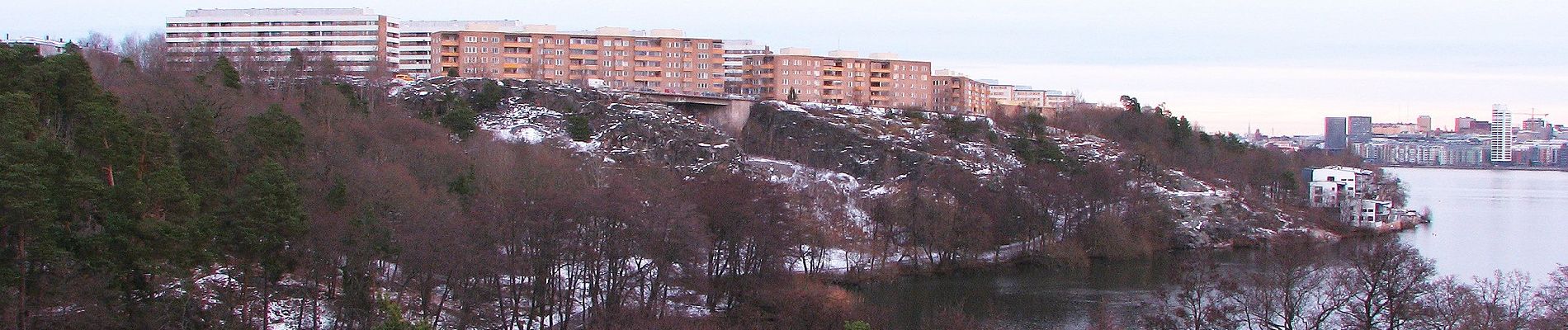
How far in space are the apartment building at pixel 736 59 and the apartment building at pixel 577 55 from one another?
289 inches

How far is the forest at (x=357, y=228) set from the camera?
945 inches

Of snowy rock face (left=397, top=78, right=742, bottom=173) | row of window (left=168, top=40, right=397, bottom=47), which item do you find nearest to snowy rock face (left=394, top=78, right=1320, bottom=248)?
snowy rock face (left=397, top=78, right=742, bottom=173)

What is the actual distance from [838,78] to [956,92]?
16.7 m

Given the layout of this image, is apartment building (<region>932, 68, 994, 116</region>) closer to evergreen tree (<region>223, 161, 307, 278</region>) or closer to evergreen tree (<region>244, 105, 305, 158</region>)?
evergreen tree (<region>244, 105, 305, 158</region>)

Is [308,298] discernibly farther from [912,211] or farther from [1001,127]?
[1001,127]

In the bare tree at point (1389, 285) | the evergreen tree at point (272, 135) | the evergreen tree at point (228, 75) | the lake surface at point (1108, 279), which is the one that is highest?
the evergreen tree at point (228, 75)

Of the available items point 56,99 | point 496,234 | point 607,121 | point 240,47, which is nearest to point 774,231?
point 496,234

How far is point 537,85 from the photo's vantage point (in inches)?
2355

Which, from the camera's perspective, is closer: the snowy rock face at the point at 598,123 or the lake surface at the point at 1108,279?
the lake surface at the point at 1108,279

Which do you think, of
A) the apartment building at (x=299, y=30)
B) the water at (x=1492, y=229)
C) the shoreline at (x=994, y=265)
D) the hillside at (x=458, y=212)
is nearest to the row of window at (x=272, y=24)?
the apartment building at (x=299, y=30)

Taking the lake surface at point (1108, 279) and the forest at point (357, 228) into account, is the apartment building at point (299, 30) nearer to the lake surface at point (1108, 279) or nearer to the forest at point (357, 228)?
the forest at point (357, 228)

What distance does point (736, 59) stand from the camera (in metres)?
91.0

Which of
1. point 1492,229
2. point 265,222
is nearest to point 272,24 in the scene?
point 265,222

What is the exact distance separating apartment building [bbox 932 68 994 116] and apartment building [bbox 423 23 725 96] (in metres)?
22.2
